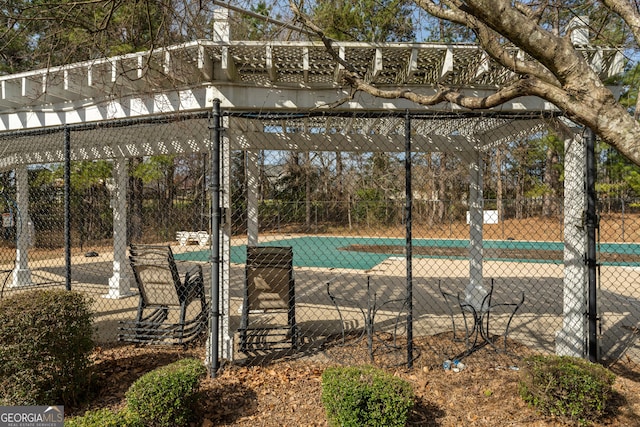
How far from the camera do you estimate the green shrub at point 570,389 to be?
2.42 m

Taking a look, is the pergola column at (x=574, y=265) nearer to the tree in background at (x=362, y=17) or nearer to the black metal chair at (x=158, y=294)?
the tree in background at (x=362, y=17)

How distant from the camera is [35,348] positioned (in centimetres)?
258

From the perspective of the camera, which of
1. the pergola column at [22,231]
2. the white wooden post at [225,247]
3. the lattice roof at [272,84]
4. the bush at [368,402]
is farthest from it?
the pergola column at [22,231]

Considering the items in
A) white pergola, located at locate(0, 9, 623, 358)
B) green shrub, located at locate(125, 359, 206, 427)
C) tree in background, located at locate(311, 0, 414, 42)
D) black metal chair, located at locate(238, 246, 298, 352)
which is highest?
tree in background, located at locate(311, 0, 414, 42)

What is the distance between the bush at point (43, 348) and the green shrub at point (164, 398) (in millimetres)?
686

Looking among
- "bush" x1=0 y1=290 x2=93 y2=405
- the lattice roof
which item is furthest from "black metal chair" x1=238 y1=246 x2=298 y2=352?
"bush" x1=0 y1=290 x2=93 y2=405

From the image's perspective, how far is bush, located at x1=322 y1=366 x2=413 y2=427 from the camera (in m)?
2.20

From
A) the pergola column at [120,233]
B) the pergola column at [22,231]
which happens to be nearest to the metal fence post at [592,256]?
the pergola column at [120,233]

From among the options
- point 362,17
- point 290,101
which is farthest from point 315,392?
point 362,17

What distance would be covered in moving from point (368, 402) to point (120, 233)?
5.28 meters

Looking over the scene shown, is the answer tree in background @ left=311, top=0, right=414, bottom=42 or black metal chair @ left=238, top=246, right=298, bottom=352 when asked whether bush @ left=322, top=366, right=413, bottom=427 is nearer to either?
black metal chair @ left=238, top=246, right=298, bottom=352

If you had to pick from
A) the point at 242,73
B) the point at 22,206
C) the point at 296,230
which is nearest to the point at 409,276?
the point at 242,73

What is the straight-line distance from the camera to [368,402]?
2209 millimetres

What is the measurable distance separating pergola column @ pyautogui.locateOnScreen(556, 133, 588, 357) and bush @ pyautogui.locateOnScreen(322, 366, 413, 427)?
2.03 metres
